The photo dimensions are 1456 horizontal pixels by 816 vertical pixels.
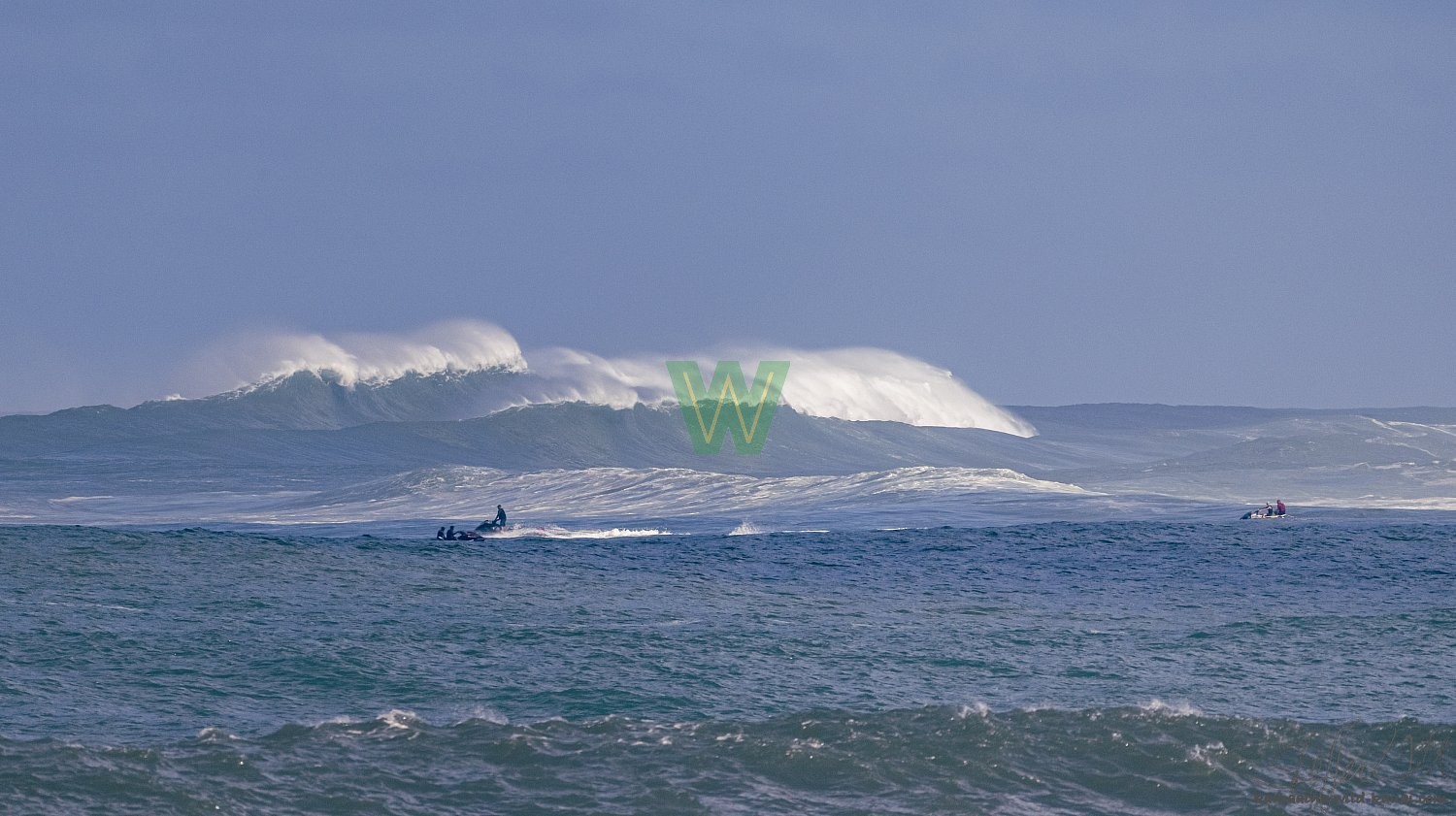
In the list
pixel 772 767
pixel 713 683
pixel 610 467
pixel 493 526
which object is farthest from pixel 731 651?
pixel 610 467

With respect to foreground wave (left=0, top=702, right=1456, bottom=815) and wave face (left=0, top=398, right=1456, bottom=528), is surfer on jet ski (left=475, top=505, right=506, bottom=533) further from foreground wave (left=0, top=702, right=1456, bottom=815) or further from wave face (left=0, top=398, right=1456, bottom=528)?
foreground wave (left=0, top=702, right=1456, bottom=815)

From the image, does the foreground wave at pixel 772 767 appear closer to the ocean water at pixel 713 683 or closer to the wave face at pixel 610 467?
the ocean water at pixel 713 683

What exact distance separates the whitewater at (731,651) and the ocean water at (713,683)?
0.16 ft

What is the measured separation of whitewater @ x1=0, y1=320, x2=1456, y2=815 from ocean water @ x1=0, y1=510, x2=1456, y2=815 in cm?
5

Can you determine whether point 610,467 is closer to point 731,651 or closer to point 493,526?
point 493,526

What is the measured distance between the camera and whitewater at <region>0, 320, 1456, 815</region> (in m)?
10.5

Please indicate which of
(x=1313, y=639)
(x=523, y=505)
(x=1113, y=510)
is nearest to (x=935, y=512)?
(x=1113, y=510)

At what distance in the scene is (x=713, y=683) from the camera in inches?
536

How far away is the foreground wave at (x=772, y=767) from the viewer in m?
9.97

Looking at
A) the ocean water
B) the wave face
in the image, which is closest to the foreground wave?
the ocean water

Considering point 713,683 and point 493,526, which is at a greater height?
point 493,526

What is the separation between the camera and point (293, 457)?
158 ft

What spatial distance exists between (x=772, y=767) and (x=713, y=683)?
2792mm

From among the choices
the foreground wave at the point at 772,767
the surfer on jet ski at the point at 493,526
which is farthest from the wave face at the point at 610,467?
the foreground wave at the point at 772,767
